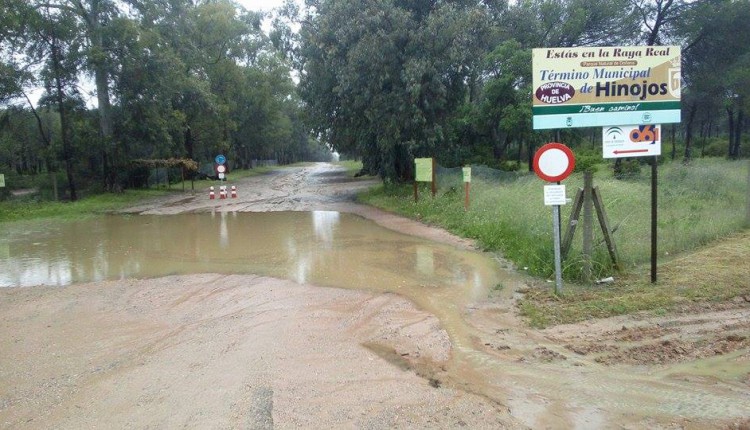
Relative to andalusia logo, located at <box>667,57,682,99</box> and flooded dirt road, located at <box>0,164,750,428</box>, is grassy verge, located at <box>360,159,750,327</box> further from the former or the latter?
andalusia logo, located at <box>667,57,682,99</box>

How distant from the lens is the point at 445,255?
10.1m

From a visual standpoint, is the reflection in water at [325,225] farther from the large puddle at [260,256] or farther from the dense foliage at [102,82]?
the dense foliage at [102,82]

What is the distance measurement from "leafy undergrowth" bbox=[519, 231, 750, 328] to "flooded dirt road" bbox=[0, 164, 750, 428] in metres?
0.30

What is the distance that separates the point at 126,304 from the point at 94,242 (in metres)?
7.33

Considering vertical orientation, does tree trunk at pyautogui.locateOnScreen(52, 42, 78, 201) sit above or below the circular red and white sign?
above

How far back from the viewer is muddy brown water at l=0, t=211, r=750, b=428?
394 cm

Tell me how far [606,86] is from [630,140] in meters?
0.84

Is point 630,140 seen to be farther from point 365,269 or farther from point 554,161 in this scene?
point 365,269

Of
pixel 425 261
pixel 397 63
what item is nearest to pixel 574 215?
pixel 425 261

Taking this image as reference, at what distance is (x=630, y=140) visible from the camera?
6.98 metres

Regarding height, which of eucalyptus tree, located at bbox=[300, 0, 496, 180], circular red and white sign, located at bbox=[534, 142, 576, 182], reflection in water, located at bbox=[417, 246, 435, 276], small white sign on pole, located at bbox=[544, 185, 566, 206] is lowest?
reflection in water, located at bbox=[417, 246, 435, 276]

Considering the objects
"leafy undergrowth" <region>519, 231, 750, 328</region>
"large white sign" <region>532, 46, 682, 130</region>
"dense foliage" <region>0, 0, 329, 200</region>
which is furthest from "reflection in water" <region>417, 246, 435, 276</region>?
"dense foliage" <region>0, 0, 329, 200</region>

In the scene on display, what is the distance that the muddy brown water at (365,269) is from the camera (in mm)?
3938

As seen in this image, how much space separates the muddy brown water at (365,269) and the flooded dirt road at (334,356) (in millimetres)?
26
